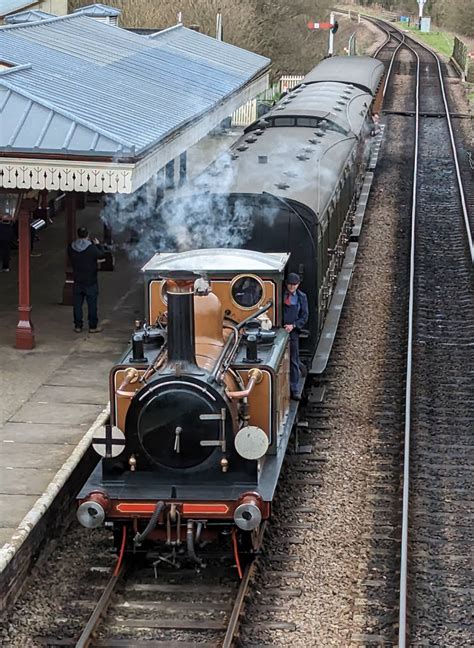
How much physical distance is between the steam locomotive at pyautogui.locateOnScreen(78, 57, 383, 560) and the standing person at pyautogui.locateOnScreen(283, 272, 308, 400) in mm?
252

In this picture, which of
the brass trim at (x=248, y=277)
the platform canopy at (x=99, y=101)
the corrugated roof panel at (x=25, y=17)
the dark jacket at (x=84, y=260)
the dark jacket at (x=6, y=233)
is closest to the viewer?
the brass trim at (x=248, y=277)

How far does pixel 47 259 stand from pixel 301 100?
512 cm

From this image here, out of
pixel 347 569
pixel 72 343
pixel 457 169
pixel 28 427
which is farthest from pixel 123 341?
pixel 457 169

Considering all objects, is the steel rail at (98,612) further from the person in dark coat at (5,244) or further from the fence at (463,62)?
the fence at (463,62)

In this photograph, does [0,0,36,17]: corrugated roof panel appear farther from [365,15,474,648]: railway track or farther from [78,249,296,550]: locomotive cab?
[78,249,296,550]: locomotive cab

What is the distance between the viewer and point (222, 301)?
9695 mm

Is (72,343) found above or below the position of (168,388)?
below

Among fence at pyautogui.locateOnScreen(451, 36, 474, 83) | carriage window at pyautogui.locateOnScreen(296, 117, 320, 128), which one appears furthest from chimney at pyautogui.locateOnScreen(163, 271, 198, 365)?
fence at pyautogui.locateOnScreen(451, 36, 474, 83)

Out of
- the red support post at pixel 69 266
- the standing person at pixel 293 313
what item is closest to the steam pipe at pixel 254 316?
the standing person at pixel 293 313

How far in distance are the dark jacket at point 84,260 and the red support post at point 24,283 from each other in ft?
2.05

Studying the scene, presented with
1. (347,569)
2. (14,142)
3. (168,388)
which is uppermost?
(14,142)

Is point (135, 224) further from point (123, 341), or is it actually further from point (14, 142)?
point (14, 142)

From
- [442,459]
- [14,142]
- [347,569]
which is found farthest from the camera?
[14,142]

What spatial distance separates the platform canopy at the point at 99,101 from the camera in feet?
40.0
